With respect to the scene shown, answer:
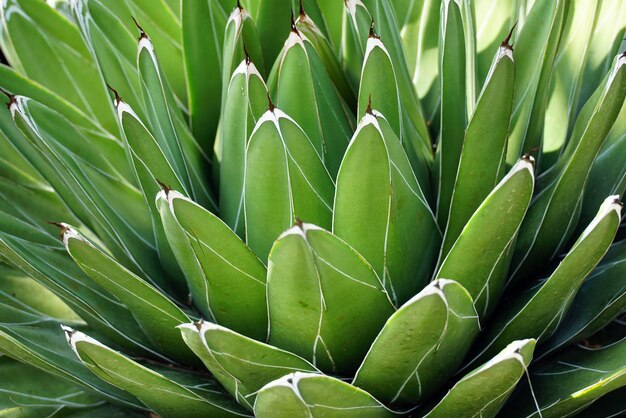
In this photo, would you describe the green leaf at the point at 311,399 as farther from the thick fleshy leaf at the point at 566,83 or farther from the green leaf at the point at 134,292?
the thick fleshy leaf at the point at 566,83

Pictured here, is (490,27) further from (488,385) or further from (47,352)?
(47,352)

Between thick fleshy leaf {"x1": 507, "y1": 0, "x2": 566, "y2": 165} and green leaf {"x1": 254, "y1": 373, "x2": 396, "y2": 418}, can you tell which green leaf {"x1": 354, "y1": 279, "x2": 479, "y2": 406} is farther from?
thick fleshy leaf {"x1": 507, "y1": 0, "x2": 566, "y2": 165}

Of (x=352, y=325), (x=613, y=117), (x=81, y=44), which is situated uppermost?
(x=81, y=44)

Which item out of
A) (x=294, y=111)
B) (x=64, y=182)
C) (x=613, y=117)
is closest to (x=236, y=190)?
(x=294, y=111)

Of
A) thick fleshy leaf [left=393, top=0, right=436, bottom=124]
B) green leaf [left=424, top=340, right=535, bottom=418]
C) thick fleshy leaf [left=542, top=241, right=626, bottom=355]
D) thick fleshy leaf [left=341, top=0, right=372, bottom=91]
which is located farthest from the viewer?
thick fleshy leaf [left=393, top=0, right=436, bottom=124]

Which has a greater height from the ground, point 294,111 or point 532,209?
point 294,111

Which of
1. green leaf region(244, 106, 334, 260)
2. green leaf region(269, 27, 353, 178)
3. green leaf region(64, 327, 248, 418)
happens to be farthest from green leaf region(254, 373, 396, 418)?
green leaf region(269, 27, 353, 178)

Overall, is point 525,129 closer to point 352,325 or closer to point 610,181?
point 610,181

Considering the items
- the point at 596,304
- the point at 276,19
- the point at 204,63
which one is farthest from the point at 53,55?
the point at 596,304
